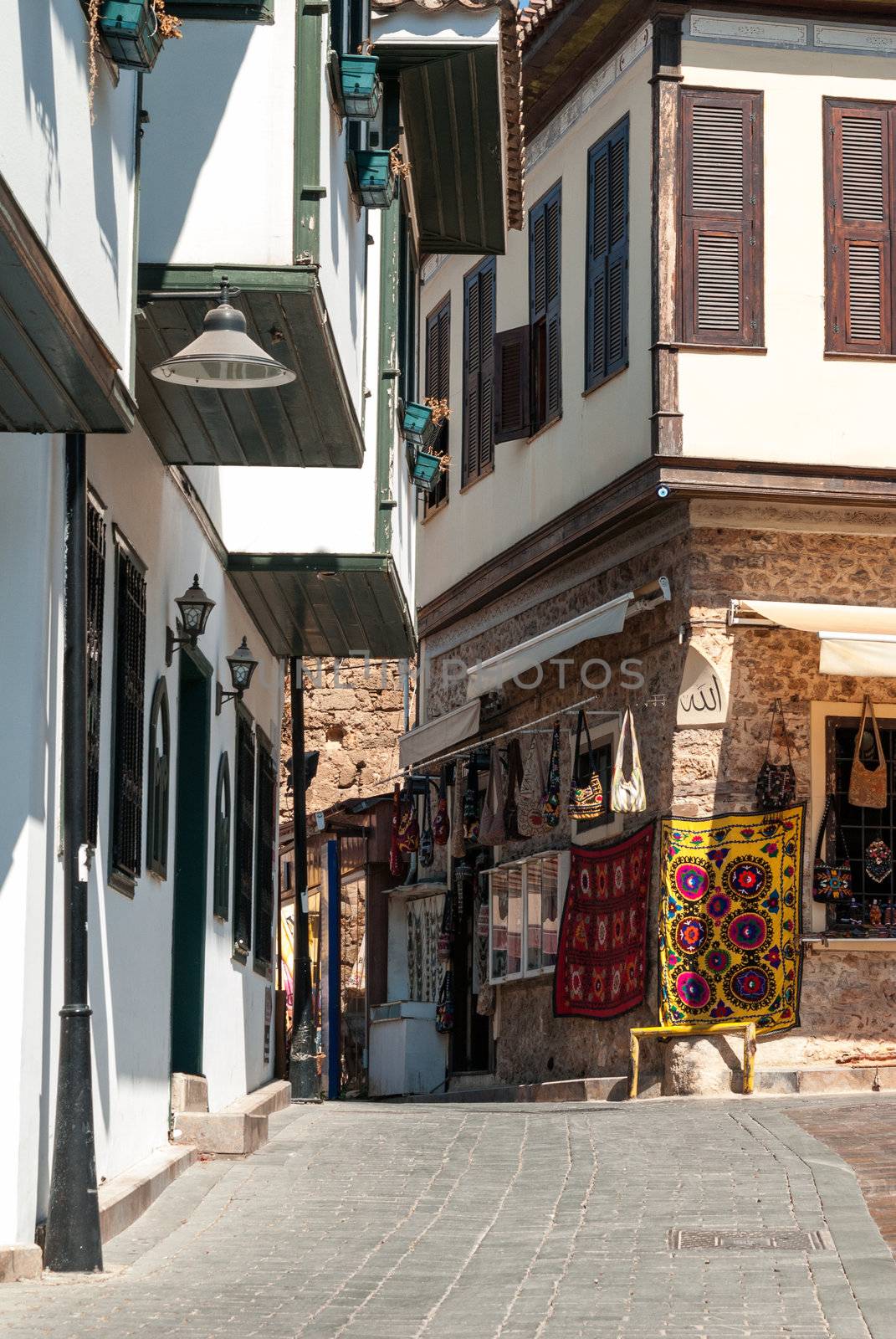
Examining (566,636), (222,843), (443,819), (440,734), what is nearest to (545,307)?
(566,636)

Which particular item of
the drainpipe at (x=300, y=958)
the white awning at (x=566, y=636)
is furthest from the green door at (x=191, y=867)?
the white awning at (x=566, y=636)

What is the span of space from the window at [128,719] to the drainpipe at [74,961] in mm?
1273

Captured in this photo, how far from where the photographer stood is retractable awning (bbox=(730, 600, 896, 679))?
1524cm

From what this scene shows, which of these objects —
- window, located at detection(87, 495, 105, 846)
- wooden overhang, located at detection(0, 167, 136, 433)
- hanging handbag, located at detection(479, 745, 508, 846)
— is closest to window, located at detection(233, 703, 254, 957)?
hanging handbag, located at detection(479, 745, 508, 846)

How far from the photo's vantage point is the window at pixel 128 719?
9070 millimetres

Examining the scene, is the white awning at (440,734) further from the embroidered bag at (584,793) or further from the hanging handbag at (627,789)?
the hanging handbag at (627,789)

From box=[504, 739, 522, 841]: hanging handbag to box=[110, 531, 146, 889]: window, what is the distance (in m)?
9.51

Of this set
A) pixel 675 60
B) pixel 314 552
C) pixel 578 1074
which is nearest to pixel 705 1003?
pixel 578 1074

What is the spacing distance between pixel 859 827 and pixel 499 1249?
905 cm

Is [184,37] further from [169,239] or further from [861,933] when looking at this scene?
[861,933]

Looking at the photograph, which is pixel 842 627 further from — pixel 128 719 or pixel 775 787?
pixel 128 719

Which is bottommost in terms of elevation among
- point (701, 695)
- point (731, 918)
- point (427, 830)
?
point (731, 918)

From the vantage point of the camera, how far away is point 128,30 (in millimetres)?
6617

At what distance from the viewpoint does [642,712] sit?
1708cm
